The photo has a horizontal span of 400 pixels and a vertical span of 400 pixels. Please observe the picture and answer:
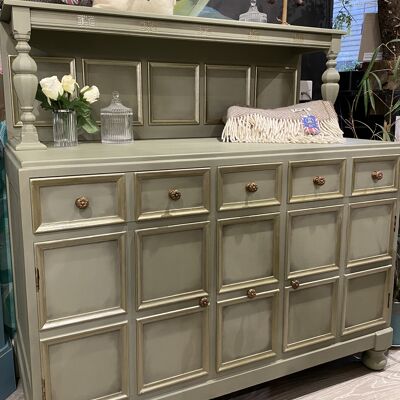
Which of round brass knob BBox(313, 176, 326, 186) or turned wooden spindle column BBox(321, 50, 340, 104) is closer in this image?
round brass knob BBox(313, 176, 326, 186)

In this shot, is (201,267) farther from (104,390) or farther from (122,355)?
(104,390)

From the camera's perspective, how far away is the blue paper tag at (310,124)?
1.92 meters

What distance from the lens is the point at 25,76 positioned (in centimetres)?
149

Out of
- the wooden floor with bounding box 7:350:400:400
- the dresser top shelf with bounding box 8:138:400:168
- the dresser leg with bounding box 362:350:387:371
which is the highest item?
the dresser top shelf with bounding box 8:138:400:168

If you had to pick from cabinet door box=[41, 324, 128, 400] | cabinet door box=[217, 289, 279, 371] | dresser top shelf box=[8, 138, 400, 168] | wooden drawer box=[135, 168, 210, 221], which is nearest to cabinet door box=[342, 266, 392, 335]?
cabinet door box=[217, 289, 279, 371]

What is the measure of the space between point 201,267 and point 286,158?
1.56ft

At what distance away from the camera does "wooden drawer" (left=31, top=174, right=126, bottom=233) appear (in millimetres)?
1300

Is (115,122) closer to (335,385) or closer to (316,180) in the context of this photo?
(316,180)

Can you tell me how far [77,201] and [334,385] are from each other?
1.36 metres

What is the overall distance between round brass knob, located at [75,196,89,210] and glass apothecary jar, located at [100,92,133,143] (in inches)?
19.2

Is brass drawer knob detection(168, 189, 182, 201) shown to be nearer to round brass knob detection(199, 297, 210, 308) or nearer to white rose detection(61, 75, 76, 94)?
round brass knob detection(199, 297, 210, 308)

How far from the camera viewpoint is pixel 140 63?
75.9 inches

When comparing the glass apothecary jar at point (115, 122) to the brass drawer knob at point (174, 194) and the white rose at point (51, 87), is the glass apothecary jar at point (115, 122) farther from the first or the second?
the brass drawer knob at point (174, 194)

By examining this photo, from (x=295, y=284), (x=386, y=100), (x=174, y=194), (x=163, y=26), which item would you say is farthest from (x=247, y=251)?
(x=386, y=100)
